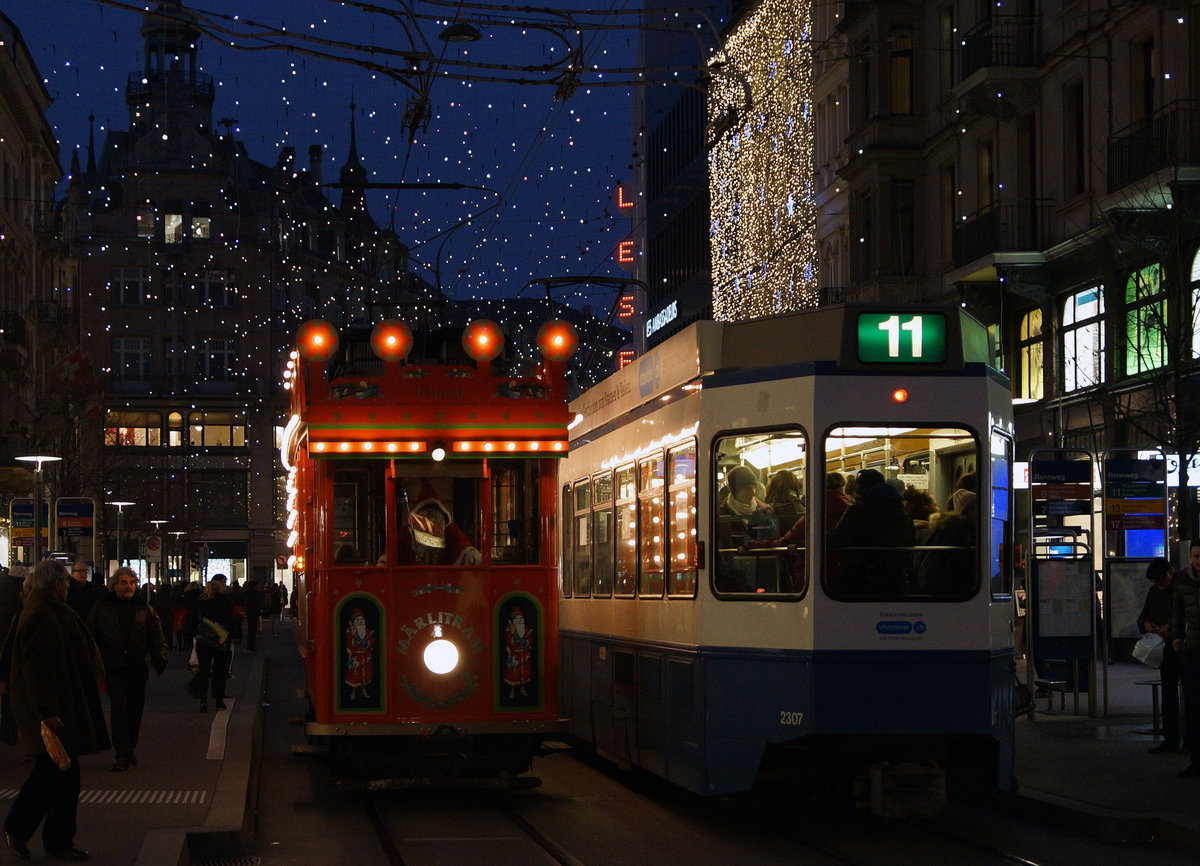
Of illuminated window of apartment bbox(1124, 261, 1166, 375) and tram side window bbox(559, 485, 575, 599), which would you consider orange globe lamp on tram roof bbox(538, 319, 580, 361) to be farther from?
illuminated window of apartment bbox(1124, 261, 1166, 375)

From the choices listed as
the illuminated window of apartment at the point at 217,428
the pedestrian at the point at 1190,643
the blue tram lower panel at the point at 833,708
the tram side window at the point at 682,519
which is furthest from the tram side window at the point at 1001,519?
the illuminated window of apartment at the point at 217,428

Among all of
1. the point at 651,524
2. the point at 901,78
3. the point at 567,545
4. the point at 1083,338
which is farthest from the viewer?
the point at 901,78

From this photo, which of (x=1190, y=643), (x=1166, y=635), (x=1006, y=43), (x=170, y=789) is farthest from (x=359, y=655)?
(x=1006, y=43)

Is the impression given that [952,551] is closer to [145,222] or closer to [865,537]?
[865,537]

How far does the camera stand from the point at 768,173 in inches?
1746

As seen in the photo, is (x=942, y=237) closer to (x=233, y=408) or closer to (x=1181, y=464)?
(x=1181, y=464)

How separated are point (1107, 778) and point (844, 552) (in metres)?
3.75

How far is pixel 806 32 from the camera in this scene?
133ft

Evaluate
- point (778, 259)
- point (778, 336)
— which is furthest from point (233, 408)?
point (778, 336)

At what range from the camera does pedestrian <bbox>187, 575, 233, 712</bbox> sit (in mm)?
20625

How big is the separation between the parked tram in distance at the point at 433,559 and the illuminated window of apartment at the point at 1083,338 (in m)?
15.9

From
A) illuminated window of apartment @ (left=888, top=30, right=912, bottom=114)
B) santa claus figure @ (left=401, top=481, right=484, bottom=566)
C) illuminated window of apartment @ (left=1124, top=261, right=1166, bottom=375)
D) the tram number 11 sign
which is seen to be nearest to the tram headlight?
santa claus figure @ (left=401, top=481, right=484, bottom=566)

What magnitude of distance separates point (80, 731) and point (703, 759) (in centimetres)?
363

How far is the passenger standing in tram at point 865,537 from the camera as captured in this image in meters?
10.4
